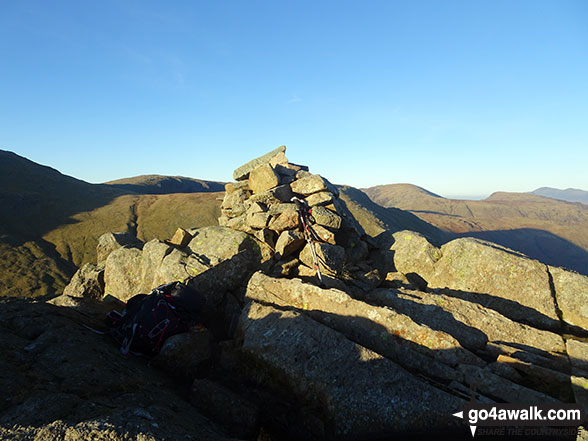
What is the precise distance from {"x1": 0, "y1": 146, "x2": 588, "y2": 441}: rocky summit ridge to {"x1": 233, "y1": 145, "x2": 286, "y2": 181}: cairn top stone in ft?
26.8

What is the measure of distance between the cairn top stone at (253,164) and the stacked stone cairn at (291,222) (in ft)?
0.34

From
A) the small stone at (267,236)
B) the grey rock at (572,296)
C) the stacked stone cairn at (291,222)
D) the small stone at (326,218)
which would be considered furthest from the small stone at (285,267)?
the grey rock at (572,296)

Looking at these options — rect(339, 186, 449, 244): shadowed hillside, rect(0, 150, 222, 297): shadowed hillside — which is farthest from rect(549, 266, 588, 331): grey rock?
rect(0, 150, 222, 297): shadowed hillside

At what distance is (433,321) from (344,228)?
9034 mm

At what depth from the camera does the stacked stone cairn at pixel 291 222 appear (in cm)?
1596

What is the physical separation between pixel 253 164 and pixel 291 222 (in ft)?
39.1

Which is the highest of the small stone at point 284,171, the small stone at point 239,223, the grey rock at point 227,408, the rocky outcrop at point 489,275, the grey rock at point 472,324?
the small stone at point 284,171

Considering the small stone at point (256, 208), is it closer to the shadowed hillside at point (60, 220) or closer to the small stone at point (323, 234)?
the small stone at point (323, 234)

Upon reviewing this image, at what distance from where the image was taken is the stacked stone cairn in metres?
16.0

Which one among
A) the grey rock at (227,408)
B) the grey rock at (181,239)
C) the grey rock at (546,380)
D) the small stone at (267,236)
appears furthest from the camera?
the grey rock at (181,239)

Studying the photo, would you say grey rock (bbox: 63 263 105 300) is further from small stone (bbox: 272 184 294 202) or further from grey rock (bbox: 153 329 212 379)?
small stone (bbox: 272 184 294 202)

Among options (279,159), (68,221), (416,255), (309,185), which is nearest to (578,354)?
(416,255)

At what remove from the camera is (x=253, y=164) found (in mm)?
27328

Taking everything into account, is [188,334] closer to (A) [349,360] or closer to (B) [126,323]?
(B) [126,323]
